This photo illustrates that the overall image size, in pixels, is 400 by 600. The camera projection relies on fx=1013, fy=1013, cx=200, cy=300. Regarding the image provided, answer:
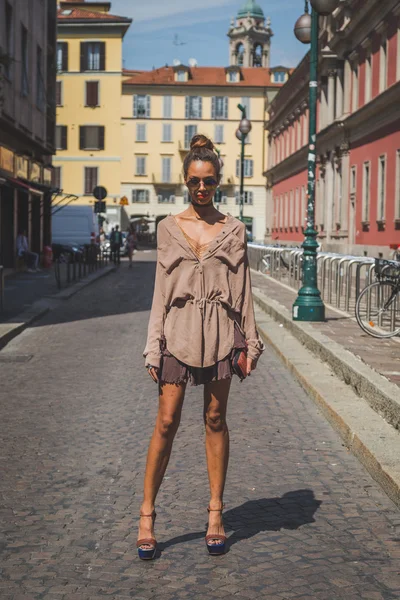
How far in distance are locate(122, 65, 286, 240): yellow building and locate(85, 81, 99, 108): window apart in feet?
50.2

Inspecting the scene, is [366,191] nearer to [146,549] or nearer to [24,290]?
[24,290]

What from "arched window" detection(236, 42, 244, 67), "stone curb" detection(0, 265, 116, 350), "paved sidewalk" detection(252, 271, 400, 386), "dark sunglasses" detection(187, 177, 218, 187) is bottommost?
"stone curb" detection(0, 265, 116, 350)

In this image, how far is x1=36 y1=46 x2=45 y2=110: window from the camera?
112 ft

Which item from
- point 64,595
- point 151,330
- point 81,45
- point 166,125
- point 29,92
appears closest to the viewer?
point 64,595

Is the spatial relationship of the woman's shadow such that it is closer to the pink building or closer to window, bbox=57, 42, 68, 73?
the pink building

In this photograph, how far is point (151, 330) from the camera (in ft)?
14.9

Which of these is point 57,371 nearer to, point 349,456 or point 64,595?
point 349,456

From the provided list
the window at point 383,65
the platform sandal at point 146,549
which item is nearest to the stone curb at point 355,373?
the platform sandal at point 146,549

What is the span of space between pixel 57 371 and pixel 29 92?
74.9ft

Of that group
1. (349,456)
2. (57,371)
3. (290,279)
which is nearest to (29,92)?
(290,279)

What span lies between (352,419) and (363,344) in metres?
→ 4.01

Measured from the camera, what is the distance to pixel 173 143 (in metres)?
87.5

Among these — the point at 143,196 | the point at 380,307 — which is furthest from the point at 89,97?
the point at 380,307

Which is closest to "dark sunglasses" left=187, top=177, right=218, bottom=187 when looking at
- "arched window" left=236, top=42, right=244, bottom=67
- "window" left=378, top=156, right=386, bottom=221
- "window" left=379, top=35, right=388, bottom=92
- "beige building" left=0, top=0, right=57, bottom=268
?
"beige building" left=0, top=0, right=57, bottom=268
